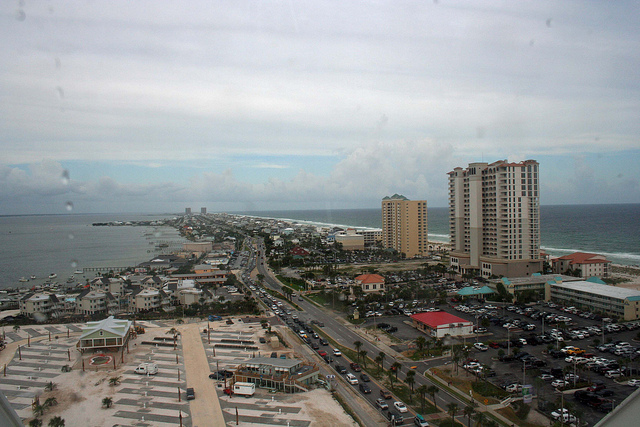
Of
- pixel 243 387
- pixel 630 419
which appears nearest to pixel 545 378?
pixel 243 387

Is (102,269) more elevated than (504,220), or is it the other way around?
(504,220)

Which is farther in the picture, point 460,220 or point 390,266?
point 390,266

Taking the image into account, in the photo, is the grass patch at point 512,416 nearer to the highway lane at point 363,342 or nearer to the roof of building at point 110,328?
the highway lane at point 363,342

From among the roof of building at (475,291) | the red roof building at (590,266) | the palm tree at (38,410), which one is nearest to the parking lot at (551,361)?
the roof of building at (475,291)

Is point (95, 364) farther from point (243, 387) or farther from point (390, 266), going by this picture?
point (390, 266)

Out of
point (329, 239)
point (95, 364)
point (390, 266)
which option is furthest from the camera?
point (329, 239)

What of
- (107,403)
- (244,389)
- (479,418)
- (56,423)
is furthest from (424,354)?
(56,423)

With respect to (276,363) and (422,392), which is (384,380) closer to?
(422,392)
